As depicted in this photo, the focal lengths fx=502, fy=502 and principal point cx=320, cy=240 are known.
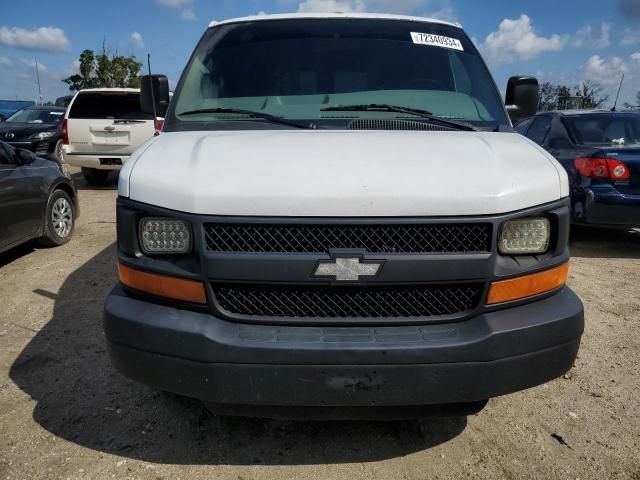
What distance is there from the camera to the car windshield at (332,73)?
2.97 metres

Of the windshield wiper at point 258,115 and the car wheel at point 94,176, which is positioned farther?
the car wheel at point 94,176

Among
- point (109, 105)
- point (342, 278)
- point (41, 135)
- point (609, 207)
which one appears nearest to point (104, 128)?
point (109, 105)

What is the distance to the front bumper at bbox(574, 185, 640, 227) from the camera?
18.5 ft

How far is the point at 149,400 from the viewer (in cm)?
290

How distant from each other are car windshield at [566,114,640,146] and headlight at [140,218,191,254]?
5.71 metres

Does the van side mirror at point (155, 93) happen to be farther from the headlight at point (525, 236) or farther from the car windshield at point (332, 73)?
the headlight at point (525, 236)

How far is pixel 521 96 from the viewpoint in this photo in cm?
350

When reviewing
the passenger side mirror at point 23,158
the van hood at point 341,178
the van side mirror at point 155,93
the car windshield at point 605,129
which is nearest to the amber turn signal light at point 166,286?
the van hood at point 341,178

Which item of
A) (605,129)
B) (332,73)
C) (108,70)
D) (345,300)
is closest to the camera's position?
(345,300)

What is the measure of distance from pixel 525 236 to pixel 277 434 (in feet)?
5.17

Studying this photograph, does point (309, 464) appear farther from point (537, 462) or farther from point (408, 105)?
point (408, 105)

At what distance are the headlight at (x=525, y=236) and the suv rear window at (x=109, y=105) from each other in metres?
9.21

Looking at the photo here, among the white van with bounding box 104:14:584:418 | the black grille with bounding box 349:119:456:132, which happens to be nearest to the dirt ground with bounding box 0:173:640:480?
the white van with bounding box 104:14:584:418

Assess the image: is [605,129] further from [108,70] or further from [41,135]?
[108,70]
